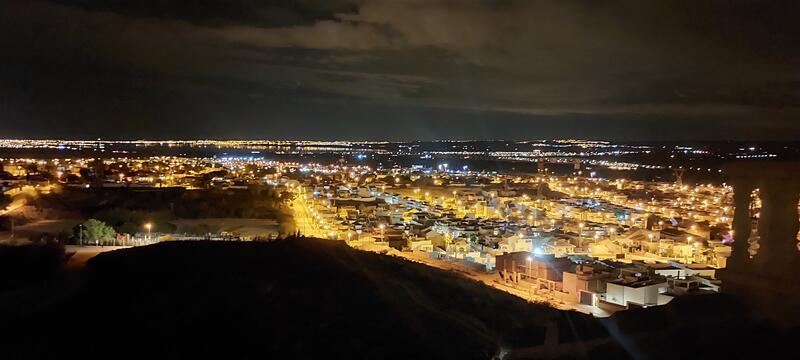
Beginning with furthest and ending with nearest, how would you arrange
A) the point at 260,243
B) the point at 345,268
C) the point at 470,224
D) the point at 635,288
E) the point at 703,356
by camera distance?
the point at 470,224 → the point at 635,288 → the point at 260,243 → the point at 345,268 → the point at 703,356

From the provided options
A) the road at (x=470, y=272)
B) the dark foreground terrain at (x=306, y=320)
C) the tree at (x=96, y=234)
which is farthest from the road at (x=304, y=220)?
the dark foreground terrain at (x=306, y=320)

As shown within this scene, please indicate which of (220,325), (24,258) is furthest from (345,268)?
(24,258)

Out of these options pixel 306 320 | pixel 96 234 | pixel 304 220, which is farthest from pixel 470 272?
pixel 304 220

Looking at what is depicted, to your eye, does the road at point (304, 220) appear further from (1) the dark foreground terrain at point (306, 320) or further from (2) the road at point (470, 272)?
(1) the dark foreground terrain at point (306, 320)

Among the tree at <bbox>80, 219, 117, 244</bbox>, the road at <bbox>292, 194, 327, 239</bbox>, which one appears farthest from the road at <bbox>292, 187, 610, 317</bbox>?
the tree at <bbox>80, 219, 117, 244</bbox>

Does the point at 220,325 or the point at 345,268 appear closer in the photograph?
the point at 220,325

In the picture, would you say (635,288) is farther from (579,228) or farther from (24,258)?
(579,228)
